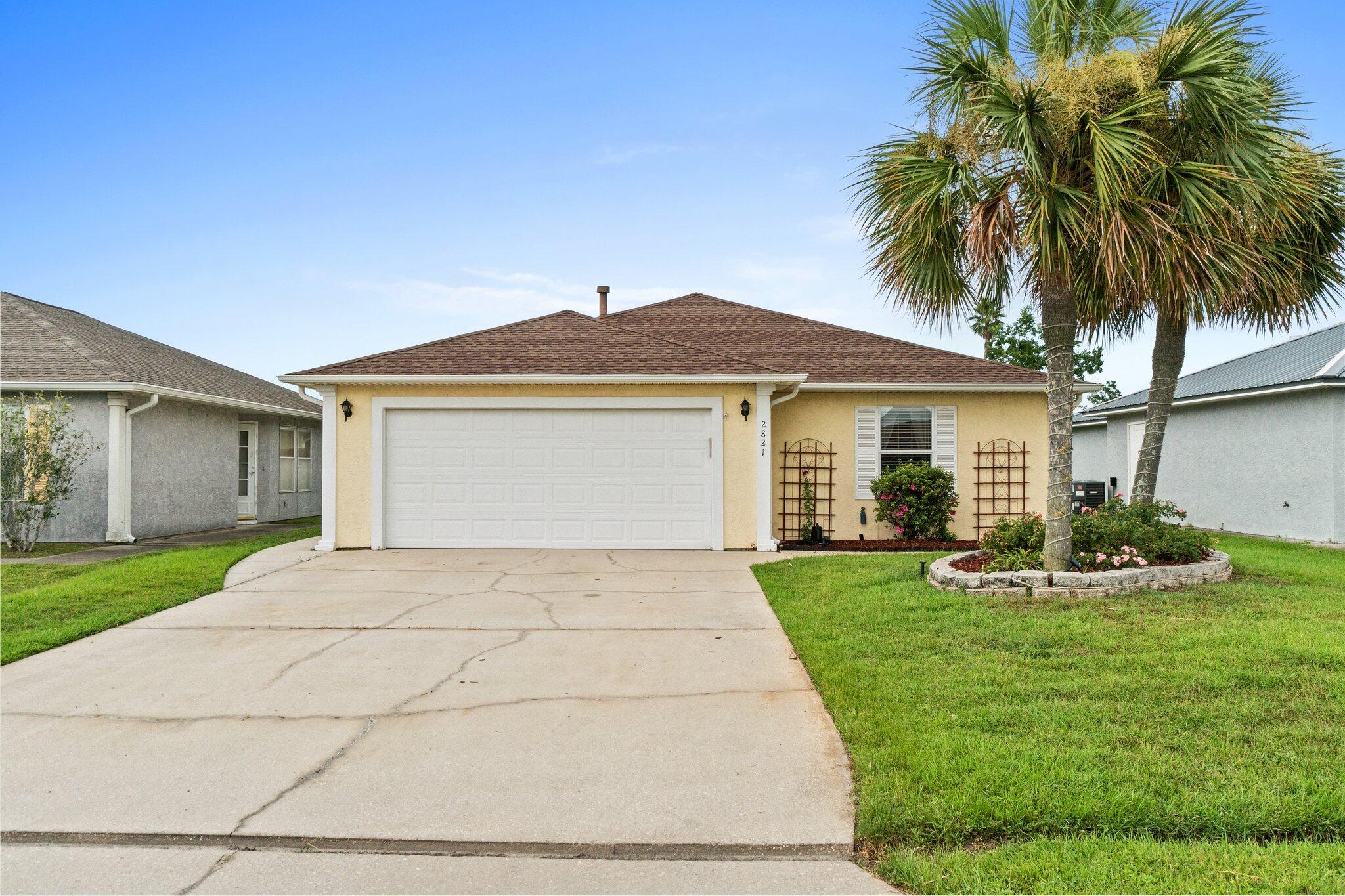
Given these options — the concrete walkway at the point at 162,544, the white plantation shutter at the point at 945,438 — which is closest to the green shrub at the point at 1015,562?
the white plantation shutter at the point at 945,438

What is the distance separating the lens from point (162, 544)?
1288 cm

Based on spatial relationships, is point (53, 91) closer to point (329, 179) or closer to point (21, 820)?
point (329, 179)

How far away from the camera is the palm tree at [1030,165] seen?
23.0ft

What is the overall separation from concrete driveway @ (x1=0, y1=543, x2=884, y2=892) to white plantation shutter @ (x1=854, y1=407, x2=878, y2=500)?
21.0 feet

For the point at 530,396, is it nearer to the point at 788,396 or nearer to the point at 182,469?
the point at 788,396

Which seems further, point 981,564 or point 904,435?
point 904,435

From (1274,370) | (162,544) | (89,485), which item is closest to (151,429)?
(89,485)

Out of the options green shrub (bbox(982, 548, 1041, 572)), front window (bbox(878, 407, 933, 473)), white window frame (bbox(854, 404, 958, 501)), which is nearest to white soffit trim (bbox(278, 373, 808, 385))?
white window frame (bbox(854, 404, 958, 501))

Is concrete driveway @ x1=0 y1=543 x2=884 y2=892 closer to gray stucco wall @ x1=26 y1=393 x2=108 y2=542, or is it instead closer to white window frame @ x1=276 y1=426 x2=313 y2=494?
gray stucco wall @ x1=26 y1=393 x2=108 y2=542

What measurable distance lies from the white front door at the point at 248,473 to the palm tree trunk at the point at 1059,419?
16.3 metres

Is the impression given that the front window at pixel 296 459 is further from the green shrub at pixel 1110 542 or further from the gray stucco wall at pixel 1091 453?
the gray stucco wall at pixel 1091 453

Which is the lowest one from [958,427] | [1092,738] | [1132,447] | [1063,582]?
[1092,738]

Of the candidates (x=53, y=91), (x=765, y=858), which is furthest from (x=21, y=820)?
(x=53, y=91)

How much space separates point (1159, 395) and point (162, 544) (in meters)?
15.3
